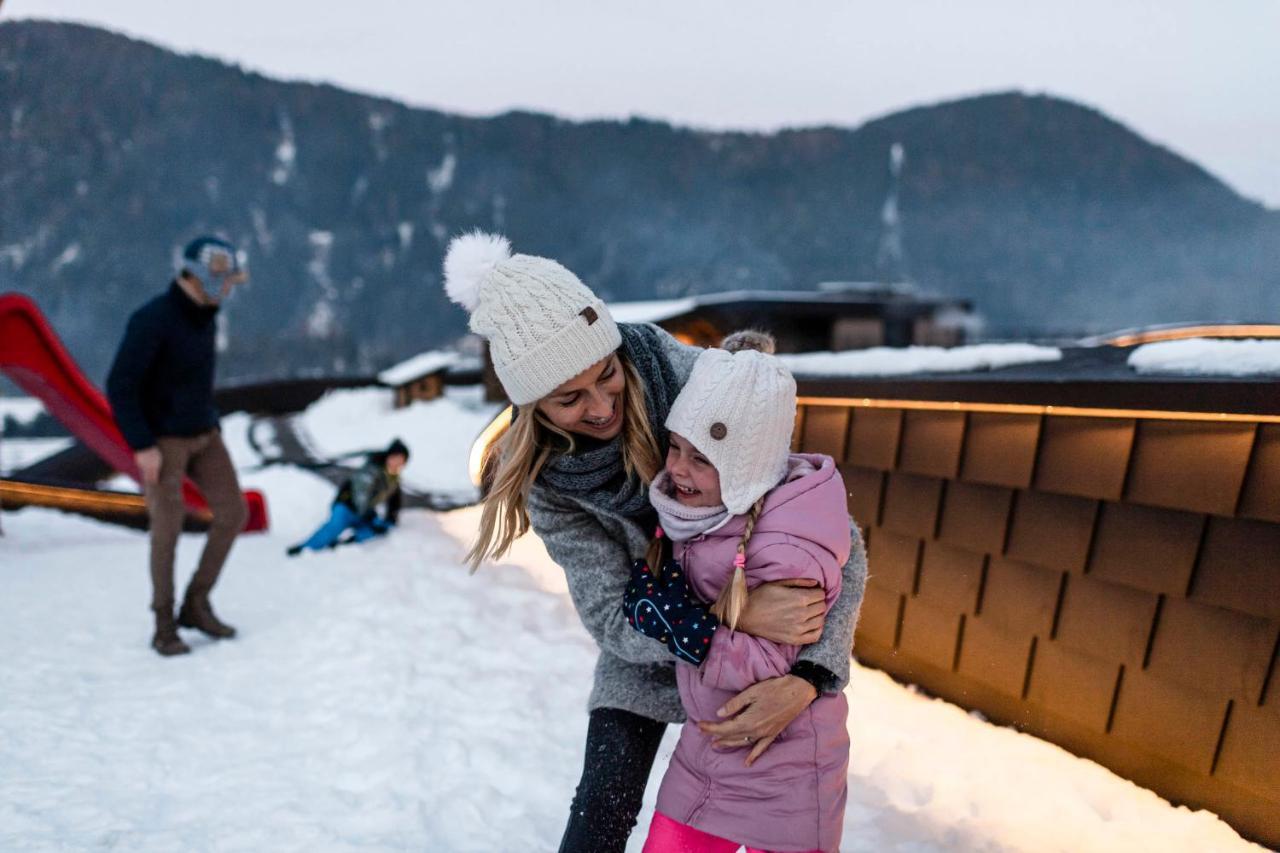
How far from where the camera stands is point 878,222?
2072 inches

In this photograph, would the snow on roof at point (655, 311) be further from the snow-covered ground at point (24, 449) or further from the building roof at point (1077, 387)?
the snow-covered ground at point (24, 449)

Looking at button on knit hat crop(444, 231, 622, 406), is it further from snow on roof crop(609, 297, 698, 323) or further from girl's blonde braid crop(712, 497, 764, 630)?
snow on roof crop(609, 297, 698, 323)

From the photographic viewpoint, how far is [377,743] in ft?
7.97

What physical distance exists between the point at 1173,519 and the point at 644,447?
1.71 m

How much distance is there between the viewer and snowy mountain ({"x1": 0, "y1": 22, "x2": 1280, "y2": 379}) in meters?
48.6

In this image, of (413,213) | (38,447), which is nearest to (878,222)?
(413,213)

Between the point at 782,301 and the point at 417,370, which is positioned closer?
the point at 782,301

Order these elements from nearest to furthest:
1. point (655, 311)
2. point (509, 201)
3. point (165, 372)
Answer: point (165, 372) → point (655, 311) → point (509, 201)

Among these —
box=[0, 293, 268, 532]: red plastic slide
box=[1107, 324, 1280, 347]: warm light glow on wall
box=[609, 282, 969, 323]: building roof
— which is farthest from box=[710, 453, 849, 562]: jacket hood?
box=[609, 282, 969, 323]: building roof

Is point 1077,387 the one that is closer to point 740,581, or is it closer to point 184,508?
point 740,581

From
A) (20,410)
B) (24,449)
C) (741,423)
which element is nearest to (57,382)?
(741,423)

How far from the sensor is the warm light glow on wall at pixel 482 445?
1.58 m

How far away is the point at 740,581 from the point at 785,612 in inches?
3.7

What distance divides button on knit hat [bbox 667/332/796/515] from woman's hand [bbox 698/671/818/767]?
8.2 inches
